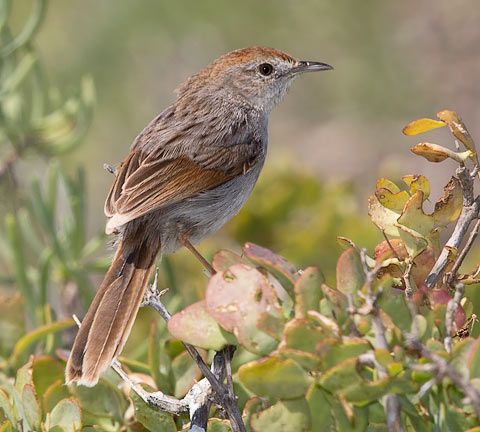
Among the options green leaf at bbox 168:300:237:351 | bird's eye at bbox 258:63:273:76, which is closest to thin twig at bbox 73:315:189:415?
green leaf at bbox 168:300:237:351

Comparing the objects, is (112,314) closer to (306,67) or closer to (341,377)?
(341,377)

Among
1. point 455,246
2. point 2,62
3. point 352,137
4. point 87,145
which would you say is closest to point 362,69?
point 352,137

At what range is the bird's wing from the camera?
3.88 metres

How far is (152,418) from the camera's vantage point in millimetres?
2477

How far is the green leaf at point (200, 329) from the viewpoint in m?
2.24

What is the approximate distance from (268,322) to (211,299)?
16 cm

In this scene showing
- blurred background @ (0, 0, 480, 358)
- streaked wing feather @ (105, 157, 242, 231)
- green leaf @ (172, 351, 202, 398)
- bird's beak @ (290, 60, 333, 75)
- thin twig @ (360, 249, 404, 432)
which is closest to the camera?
thin twig @ (360, 249, 404, 432)

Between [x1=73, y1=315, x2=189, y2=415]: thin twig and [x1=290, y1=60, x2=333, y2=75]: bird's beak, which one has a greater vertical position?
[x1=290, y1=60, x2=333, y2=75]: bird's beak

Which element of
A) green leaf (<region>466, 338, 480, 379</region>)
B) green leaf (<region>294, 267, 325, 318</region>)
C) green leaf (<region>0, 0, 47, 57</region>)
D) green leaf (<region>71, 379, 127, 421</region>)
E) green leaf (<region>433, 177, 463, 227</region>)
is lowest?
green leaf (<region>71, 379, 127, 421</region>)

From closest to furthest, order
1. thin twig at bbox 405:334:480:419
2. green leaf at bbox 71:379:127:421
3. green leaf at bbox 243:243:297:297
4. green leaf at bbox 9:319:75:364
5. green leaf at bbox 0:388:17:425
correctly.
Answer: thin twig at bbox 405:334:480:419 → green leaf at bbox 243:243:297:297 → green leaf at bbox 0:388:17:425 → green leaf at bbox 71:379:127:421 → green leaf at bbox 9:319:75:364

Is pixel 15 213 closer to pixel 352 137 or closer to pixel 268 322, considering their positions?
pixel 268 322

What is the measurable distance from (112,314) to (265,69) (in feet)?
7.86

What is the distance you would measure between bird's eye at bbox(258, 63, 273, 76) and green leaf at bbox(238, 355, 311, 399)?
137 inches

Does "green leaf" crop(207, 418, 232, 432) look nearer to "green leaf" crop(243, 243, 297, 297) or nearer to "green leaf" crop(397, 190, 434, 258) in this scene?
"green leaf" crop(243, 243, 297, 297)
